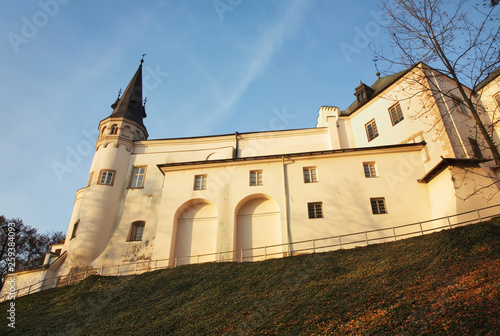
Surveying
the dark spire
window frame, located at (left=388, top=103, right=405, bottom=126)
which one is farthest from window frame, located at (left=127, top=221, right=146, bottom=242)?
window frame, located at (left=388, top=103, right=405, bottom=126)

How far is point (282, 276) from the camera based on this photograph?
14.8m

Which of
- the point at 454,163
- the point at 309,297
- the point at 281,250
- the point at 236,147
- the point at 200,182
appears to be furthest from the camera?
the point at 236,147

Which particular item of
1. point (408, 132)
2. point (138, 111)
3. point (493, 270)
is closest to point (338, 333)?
point (493, 270)

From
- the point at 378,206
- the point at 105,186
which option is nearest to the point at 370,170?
the point at 378,206

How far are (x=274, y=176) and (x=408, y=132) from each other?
9684mm

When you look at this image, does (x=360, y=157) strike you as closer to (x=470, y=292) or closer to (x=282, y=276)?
(x=282, y=276)

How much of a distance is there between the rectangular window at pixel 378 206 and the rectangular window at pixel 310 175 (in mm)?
3783

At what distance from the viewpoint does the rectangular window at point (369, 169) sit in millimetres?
21516

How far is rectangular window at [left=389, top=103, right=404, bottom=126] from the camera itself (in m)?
23.9

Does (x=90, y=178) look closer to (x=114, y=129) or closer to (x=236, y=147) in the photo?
(x=114, y=129)

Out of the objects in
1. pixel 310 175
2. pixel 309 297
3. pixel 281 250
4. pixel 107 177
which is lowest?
pixel 309 297

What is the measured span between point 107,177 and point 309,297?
63.1ft

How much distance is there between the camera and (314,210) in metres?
20.7

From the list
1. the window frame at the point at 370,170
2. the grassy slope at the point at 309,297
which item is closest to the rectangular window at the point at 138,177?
the grassy slope at the point at 309,297
